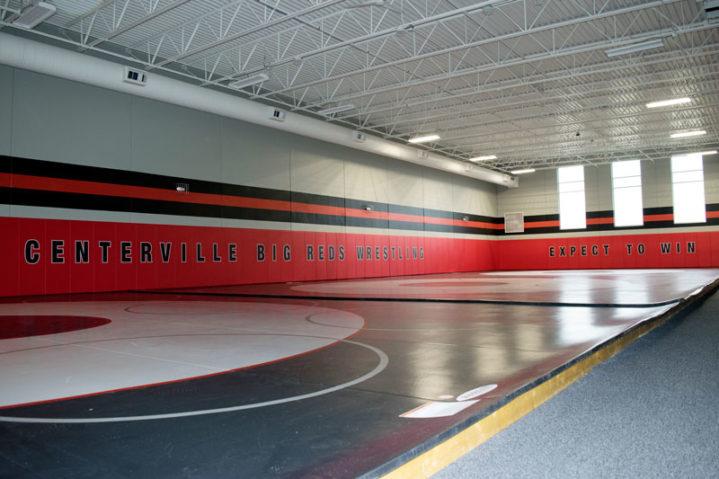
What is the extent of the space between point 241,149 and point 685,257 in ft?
95.2

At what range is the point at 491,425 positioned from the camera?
334cm

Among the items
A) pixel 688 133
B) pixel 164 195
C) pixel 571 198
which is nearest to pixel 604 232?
pixel 571 198

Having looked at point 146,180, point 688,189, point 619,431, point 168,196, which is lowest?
point 619,431

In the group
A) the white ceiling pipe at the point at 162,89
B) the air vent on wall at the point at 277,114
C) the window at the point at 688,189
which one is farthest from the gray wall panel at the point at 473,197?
the air vent on wall at the point at 277,114

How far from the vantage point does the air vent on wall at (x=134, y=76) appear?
639 inches

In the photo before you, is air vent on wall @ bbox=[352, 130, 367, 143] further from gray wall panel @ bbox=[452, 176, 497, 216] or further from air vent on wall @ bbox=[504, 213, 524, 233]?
air vent on wall @ bbox=[504, 213, 524, 233]

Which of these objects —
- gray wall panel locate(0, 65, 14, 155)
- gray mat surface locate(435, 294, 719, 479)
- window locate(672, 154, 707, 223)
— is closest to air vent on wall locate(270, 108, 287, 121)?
gray wall panel locate(0, 65, 14, 155)

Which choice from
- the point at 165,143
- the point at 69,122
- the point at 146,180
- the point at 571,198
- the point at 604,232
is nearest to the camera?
the point at 69,122

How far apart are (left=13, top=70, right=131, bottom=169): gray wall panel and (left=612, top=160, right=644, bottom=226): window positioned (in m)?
31.3

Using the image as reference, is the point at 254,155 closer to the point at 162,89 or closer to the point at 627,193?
the point at 162,89

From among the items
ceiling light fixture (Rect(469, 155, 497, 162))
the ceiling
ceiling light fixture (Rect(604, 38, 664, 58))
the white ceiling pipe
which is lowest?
the white ceiling pipe

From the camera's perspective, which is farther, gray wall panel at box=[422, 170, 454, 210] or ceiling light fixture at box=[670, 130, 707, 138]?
gray wall panel at box=[422, 170, 454, 210]

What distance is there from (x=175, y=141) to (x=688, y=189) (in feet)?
104

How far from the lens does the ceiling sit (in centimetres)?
1497
